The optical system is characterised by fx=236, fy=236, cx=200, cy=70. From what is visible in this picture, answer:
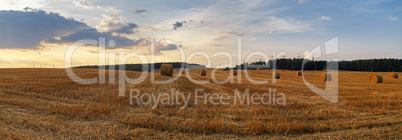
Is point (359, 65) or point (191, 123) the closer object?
point (191, 123)

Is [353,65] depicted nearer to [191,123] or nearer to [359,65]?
[359,65]

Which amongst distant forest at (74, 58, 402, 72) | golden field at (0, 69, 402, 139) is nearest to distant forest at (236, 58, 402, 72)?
distant forest at (74, 58, 402, 72)

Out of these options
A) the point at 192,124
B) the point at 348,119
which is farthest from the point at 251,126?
the point at 348,119

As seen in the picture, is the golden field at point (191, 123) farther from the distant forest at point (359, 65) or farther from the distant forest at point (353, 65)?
the distant forest at point (359, 65)

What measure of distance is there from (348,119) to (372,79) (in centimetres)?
2941

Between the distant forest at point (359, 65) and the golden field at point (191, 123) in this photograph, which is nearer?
the golden field at point (191, 123)

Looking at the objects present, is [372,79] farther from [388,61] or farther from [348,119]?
[388,61]

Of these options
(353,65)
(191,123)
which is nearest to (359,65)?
(353,65)

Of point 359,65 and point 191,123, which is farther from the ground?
point 359,65

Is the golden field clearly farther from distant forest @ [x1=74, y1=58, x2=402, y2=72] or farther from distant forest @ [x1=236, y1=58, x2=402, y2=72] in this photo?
distant forest @ [x1=236, y1=58, x2=402, y2=72]

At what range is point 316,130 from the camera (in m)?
6.92

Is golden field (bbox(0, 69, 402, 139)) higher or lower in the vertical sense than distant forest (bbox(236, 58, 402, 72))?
lower

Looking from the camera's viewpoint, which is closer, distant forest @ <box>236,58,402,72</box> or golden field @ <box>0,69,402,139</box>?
golden field @ <box>0,69,402,139</box>

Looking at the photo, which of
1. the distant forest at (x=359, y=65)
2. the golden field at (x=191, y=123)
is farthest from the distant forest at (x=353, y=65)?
the golden field at (x=191, y=123)
